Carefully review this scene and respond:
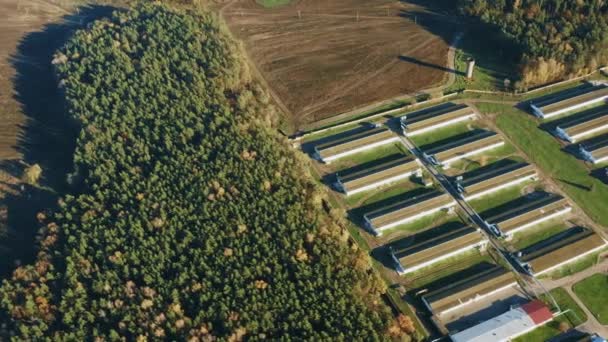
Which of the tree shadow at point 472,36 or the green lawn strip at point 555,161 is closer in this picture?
the green lawn strip at point 555,161

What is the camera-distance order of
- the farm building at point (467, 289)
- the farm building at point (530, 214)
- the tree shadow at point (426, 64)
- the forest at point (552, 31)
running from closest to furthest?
the farm building at point (467, 289)
the farm building at point (530, 214)
the forest at point (552, 31)
the tree shadow at point (426, 64)

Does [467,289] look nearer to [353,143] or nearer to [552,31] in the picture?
[353,143]

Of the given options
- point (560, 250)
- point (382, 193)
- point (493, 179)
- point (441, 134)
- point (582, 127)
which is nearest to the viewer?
point (560, 250)

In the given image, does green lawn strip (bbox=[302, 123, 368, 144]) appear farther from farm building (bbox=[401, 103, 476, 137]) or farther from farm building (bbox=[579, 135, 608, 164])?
farm building (bbox=[579, 135, 608, 164])

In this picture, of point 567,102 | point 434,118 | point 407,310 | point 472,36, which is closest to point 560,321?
point 407,310

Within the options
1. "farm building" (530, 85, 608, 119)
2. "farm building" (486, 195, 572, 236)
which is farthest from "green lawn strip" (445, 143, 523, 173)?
"farm building" (530, 85, 608, 119)

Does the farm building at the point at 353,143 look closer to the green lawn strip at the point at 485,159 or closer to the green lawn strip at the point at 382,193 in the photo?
the green lawn strip at the point at 382,193

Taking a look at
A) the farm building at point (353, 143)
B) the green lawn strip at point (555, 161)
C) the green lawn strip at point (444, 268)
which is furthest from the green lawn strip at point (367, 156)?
the green lawn strip at point (444, 268)
